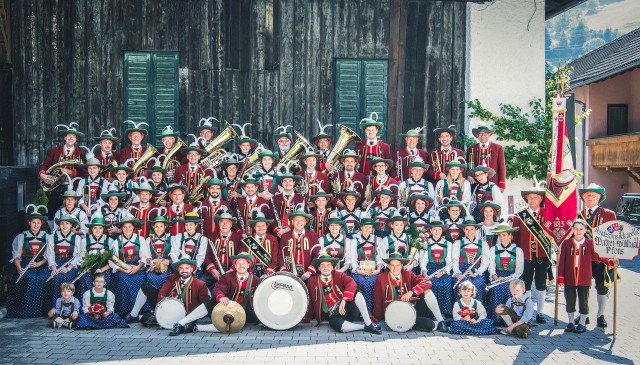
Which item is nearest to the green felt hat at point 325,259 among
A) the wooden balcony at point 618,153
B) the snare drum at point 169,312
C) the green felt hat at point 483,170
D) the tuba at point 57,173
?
the snare drum at point 169,312

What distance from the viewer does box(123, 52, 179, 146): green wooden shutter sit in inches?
529

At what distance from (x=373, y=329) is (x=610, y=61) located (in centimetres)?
2450

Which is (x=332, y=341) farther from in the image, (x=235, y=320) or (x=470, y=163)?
(x=470, y=163)

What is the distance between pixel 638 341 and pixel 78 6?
1180 centimetres

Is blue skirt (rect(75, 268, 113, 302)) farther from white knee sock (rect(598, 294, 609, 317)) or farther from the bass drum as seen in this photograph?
white knee sock (rect(598, 294, 609, 317))

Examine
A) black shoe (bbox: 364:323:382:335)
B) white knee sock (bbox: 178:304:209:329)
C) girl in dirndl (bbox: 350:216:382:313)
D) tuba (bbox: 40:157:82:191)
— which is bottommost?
black shoe (bbox: 364:323:382:335)

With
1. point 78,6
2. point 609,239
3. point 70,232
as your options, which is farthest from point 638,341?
point 78,6

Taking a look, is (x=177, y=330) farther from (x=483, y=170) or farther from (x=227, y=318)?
(x=483, y=170)

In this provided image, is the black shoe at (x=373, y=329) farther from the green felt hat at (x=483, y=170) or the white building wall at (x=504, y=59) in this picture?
the white building wall at (x=504, y=59)

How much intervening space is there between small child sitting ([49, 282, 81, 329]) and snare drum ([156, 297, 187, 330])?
1.23 metres

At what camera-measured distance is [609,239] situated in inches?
367

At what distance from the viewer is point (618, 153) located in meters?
27.8

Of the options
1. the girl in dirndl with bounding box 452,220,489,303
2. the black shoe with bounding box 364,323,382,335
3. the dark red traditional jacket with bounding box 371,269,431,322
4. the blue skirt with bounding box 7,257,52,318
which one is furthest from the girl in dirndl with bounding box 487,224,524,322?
the blue skirt with bounding box 7,257,52,318

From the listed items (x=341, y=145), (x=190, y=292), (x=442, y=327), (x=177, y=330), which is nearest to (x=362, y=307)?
(x=442, y=327)
